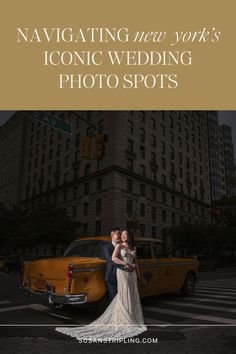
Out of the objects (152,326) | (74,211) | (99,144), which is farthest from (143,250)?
(74,211)

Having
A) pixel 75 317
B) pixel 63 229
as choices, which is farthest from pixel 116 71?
pixel 63 229

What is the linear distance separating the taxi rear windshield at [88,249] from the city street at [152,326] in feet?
3.95

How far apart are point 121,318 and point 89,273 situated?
3.99 ft

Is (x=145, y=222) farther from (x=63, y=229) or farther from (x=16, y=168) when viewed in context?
(x=16, y=168)

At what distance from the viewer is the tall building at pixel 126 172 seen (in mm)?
39969

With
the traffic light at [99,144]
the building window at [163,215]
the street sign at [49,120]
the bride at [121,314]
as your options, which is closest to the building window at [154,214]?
the building window at [163,215]

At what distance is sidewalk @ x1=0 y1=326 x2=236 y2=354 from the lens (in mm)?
5059

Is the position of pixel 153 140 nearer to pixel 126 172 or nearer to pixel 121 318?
pixel 126 172

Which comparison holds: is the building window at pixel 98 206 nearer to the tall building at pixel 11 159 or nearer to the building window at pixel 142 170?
the building window at pixel 142 170

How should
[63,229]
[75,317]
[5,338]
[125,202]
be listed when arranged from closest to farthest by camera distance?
[5,338] → [75,317] → [63,229] → [125,202]

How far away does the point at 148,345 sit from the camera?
5332mm

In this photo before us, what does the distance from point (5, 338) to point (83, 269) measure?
1912mm

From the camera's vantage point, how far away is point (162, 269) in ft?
31.4

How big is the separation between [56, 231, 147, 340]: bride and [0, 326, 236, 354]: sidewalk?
26 centimetres
